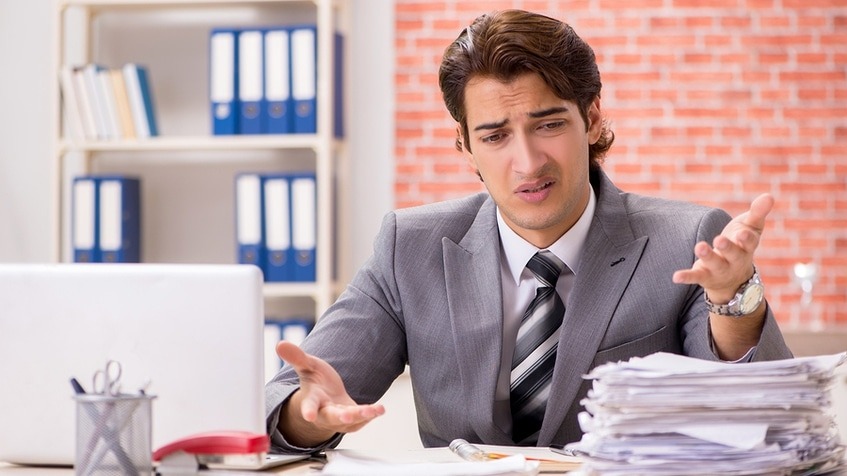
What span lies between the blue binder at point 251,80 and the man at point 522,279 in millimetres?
1671

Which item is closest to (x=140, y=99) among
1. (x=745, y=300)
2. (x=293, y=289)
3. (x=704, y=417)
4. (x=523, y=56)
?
(x=293, y=289)

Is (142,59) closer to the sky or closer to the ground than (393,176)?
closer to the sky

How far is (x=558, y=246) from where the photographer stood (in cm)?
179

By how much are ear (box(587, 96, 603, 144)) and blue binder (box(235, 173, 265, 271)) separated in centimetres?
169

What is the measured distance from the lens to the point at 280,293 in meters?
3.39

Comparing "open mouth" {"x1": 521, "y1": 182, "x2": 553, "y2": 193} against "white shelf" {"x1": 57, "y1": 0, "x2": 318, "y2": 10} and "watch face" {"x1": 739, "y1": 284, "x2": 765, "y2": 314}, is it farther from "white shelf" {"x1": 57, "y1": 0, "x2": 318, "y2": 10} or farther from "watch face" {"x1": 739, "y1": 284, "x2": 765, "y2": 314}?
"white shelf" {"x1": 57, "y1": 0, "x2": 318, "y2": 10}

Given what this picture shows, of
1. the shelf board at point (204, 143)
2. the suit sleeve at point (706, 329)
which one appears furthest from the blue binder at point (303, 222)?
the suit sleeve at point (706, 329)

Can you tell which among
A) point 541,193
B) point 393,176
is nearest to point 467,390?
point 541,193

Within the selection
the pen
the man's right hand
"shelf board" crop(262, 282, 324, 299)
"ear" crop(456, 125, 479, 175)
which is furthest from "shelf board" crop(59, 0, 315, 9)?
the pen

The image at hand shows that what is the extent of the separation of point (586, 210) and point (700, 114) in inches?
81.2

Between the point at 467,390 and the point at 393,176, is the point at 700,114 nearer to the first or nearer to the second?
the point at 393,176

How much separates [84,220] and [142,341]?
2.43 m

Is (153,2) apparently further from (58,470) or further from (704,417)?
(704,417)

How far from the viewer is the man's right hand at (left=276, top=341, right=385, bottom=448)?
1.36m
